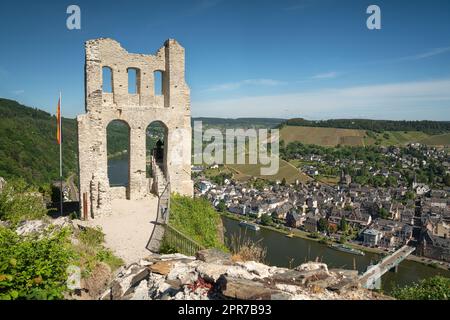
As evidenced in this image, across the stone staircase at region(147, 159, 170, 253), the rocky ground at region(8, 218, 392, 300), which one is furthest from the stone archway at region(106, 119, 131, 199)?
the rocky ground at region(8, 218, 392, 300)

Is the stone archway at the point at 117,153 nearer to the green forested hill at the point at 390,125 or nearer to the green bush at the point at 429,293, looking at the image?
the green bush at the point at 429,293

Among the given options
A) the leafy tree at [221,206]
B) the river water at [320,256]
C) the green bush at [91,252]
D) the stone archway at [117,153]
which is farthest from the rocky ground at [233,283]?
the leafy tree at [221,206]

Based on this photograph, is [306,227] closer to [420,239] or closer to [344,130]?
[420,239]

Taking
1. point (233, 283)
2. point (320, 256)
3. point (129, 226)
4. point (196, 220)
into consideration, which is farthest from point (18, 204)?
point (320, 256)

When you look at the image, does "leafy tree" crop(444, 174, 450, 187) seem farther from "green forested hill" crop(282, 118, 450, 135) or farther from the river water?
the river water

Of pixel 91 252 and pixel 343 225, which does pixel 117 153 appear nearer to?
pixel 343 225
